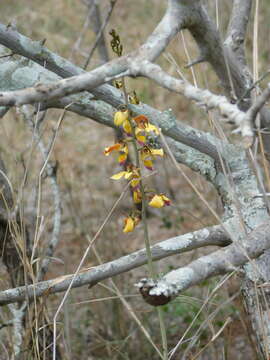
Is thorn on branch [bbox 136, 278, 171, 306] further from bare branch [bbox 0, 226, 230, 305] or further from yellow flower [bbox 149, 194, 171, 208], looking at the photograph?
bare branch [bbox 0, 226, 230, 305]

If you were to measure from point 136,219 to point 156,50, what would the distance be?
37cm

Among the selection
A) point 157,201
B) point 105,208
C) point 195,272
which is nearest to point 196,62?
point 157,201

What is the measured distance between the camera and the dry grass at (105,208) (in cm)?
227

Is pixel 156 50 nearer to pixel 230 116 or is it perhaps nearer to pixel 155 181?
pixel 230 116

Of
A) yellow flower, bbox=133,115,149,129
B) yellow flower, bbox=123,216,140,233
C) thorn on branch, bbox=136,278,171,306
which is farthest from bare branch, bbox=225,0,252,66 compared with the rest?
thorn on branch, bbox=136,278,171,306

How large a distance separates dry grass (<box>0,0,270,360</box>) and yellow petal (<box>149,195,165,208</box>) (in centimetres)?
25

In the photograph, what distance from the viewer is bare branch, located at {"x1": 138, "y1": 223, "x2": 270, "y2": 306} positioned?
841mm

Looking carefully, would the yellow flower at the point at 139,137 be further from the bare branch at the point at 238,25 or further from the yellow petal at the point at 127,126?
the bare branch at the point at 238,25

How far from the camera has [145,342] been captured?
2322 millimetres

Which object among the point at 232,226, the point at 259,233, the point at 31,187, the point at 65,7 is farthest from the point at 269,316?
the point at 65,7

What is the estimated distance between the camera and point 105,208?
7.67ft

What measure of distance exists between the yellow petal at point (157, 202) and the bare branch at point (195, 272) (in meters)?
0.18

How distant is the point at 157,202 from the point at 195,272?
0.31 m

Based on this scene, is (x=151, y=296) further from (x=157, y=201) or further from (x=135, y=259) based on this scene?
(x=135, y=259)
